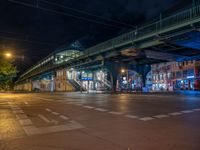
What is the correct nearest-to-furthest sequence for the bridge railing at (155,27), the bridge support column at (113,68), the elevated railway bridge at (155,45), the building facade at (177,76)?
the bridge railing at (155,27)
the elevated railway bridge at (155,45)
the bridge support column at (113,68)
the building facade at (177,76)

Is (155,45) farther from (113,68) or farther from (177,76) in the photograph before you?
(177,76)

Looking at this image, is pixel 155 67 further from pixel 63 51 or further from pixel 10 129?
pixel 10 129

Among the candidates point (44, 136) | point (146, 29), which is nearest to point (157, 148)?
point (44, 136)

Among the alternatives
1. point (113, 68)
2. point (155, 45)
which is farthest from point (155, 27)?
point (113, 68)

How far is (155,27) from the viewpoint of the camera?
82.7ft

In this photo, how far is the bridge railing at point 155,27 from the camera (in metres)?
19.8

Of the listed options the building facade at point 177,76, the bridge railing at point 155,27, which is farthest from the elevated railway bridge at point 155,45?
the building facade at point 177,76

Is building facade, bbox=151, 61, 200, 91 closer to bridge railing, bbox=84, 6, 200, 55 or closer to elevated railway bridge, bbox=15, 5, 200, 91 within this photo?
elevated railway bridge, bbox=15, 5, 200, 91

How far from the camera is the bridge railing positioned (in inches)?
781

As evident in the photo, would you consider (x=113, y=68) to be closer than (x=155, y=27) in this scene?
No

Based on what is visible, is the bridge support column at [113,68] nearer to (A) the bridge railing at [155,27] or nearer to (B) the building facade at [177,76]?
(A) the bridge railing at [155,27]

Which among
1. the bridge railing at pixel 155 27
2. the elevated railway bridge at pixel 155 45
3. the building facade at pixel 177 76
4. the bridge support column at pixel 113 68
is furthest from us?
the building facade at pixel 177 76

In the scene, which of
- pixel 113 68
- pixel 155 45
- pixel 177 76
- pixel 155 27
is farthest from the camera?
pixel 177 76

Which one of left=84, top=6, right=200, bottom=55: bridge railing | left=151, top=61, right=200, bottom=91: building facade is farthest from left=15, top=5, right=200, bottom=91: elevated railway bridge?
left=151, top=61, right=200, bottom=91: building facade
